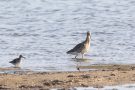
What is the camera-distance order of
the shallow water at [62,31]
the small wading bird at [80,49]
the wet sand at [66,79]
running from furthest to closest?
the small wading bird at [80,49] → the shallow water at [62,31] → the wet sand at [66,79]

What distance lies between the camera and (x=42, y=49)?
75.8 feet

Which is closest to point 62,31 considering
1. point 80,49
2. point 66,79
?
point 80,49

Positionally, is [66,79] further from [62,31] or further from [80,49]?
[62,31]

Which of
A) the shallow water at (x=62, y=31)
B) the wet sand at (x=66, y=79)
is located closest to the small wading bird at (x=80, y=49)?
the shallow water at (x=62, y=31)

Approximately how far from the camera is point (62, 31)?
91.1 ft

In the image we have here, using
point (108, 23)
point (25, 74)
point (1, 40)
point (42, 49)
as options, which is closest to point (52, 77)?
point (25, 74)

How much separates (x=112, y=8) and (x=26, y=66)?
17100mm

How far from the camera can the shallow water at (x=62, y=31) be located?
21.4 m

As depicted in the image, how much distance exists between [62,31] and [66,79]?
37.1 ft

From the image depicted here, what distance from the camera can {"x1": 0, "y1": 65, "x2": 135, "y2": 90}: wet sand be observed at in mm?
15750

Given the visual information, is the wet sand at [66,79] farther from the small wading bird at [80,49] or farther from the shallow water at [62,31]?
the small wading bird at [80,49]

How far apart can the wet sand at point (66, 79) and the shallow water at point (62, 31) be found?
61.1 inches

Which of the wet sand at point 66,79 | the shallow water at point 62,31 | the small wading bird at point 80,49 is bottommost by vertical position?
the shallow water at point 62,31

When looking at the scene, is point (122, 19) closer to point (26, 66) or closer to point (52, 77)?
point (26, 66)
